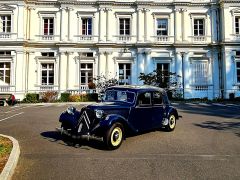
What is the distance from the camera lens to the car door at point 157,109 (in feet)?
29.7

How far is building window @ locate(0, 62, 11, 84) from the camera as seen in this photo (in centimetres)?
2598

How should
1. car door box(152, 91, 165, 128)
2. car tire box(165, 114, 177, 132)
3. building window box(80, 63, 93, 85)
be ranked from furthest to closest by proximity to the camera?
building window box(80, 63, 93, 85), car tire box(165, 114, 177, 132), car door box(152, 91, 165, 128)

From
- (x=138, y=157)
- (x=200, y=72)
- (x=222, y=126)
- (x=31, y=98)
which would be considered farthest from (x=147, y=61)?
(x=138, y=157)

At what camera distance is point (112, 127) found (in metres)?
7.23

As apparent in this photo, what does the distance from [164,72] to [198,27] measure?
6.43 m

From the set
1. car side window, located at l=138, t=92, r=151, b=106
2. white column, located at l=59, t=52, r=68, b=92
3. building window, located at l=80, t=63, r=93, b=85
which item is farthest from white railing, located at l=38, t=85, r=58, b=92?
car side window, located at l=138, t=92, r=151, b=106

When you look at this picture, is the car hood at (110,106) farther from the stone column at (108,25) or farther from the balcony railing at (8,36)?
the balcony railing at (8,36)

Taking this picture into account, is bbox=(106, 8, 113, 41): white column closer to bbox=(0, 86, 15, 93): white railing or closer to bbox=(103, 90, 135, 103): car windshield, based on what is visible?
bbox=(0, 86, 15, 93): white railing

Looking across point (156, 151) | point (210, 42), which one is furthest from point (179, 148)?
point (210, 42)

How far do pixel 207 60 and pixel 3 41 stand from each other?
2022 cm

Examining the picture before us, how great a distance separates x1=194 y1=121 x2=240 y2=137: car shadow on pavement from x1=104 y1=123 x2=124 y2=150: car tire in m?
4.58

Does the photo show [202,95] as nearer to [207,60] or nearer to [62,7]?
[207,60]

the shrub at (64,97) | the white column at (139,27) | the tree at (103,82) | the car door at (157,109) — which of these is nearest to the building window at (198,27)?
the white column at (139,27)

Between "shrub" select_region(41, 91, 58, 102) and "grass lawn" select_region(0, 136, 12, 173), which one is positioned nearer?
"grass lawn" select_region(0, 136, 12, 173)
